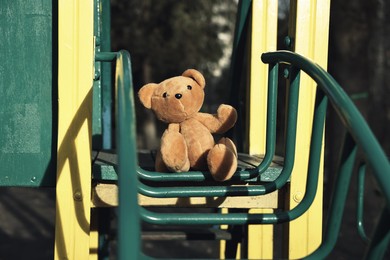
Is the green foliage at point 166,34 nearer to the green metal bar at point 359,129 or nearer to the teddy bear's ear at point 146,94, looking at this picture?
the teddy bear's ear at point 146,94

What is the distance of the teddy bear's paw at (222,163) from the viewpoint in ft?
7.58

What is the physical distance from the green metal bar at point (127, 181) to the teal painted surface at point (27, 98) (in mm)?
911

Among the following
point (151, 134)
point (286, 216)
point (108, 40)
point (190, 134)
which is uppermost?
point (108, 40)

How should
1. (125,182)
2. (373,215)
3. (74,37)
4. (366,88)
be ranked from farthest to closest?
(366,88) → (373,215) → (74,37) → (125,182)

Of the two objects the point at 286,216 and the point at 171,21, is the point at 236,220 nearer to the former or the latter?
the point at 286,216

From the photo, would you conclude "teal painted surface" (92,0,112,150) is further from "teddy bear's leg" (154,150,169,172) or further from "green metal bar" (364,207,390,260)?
"green metal bar" (364,207,390,260)

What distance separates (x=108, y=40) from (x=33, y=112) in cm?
149

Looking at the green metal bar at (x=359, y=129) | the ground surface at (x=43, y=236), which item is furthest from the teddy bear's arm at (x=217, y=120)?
the ground surface at (x=43, y=236)

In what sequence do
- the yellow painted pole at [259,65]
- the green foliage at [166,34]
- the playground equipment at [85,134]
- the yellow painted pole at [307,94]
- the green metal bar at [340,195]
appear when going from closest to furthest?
the green metal bar at [340,195], the playground equipment at [85,134], the yellow painted pole at [307,94], the yellow painted pole at [259,65], the green foliage at [166,34]

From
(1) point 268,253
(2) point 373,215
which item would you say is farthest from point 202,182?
(2) point 373,215

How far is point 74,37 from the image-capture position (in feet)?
7.91

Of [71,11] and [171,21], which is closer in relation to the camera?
[71,11]

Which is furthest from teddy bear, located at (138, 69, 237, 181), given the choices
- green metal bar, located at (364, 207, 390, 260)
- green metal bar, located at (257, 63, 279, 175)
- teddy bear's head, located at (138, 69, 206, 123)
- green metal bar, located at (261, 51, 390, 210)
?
green metal bar, located at (364, 207, 390, 260)

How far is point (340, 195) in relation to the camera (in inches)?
67.6
